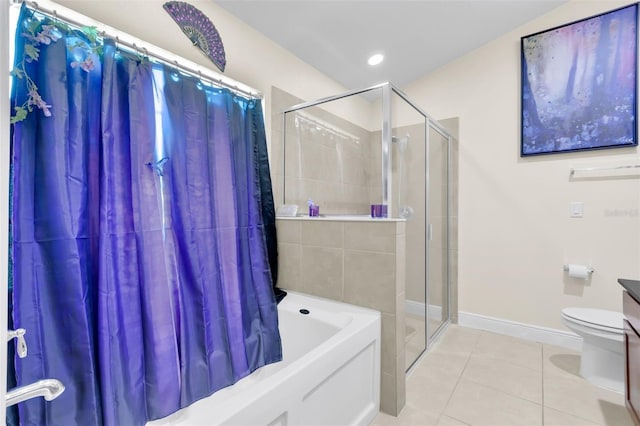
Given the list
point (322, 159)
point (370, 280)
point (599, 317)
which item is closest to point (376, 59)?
point (322, 159)

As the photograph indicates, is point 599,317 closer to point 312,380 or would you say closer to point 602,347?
point 602,347

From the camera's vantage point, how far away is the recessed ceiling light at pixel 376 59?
8.28 ft

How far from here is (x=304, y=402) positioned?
3.63ft

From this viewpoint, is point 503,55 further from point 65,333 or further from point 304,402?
point 65,333

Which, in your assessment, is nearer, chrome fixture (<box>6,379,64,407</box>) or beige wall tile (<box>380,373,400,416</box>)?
chrome fixture (<box>6,379,64,407</box>)

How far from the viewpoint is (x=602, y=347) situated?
6.01 ft

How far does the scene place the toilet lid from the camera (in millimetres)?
1781

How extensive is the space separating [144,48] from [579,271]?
124 inches

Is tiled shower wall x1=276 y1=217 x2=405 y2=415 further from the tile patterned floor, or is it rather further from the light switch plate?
the light switch plate

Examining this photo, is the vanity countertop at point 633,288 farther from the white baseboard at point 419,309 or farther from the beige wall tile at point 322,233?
the beige wall tile at point 322,233

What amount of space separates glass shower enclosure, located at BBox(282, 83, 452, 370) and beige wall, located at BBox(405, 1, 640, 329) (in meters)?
0.25

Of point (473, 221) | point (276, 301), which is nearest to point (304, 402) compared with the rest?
point (276, 301)

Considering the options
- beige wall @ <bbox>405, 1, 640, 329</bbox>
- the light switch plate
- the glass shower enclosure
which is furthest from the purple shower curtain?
the light switch plate

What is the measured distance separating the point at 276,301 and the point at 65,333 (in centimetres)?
104
